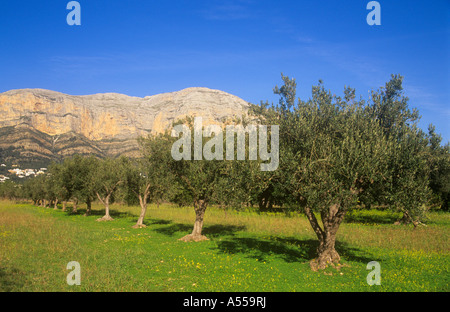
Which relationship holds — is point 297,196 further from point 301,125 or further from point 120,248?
point 120,248

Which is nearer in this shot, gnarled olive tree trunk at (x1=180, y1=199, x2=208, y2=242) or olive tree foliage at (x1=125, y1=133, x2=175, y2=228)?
gnarled olive tree trunk at (x1=180, y1=199, x2=208, y2=242)

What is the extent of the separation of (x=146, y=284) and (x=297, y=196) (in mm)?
9533

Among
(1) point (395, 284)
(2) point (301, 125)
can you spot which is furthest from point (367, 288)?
(2) point (301, 125)

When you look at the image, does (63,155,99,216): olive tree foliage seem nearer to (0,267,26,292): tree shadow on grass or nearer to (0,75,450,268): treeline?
(0,267,26,292): tree shadow on grass

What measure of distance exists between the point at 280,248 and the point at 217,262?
697 centimetres

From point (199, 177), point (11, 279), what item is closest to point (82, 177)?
point (199, 177)

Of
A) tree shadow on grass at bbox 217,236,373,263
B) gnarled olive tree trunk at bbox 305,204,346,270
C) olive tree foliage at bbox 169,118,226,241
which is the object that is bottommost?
tree shadow on grass at bbox 217,236,373,263

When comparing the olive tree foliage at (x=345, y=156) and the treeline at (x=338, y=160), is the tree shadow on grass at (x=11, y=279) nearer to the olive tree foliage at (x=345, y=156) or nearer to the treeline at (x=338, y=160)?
the treeline at (x=338, y=160)

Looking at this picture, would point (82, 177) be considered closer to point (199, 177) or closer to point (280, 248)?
point (199, 177)

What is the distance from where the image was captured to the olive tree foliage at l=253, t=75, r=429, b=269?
14828mm

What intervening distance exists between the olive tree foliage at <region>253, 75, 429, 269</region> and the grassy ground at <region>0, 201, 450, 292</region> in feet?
9.41

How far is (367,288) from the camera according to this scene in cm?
1367

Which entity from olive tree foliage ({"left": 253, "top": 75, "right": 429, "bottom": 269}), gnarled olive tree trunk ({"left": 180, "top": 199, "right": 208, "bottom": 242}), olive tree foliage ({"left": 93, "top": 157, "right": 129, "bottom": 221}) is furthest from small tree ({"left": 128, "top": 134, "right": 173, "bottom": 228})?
olive tree foliage ({"left": 93, "top": 157, "right": 129, "bottom": 221})

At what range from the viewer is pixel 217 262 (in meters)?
18.7
